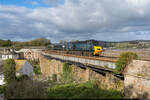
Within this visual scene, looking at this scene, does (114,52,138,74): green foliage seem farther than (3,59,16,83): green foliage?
No

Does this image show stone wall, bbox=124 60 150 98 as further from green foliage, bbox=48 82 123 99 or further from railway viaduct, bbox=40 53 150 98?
green foliage, bbox=48 82 123 99

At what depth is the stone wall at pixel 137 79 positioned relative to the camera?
25.0ft

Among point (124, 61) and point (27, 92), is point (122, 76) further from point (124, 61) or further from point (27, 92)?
point (27, 92)

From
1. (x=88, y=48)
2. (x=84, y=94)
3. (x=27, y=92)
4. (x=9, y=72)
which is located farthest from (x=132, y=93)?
(x=9, y=72)

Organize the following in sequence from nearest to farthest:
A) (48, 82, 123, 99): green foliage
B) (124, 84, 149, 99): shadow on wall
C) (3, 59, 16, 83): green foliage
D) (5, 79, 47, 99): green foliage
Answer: (48, 82, 123, 99): green foliage → (5, 79, 47, 99): green foliage → (124, 84, 149, 99): shadow on wall → (3, 59, 16, 83): green foliage

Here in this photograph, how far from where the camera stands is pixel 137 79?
26.6 ft

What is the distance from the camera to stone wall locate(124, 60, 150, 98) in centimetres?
762

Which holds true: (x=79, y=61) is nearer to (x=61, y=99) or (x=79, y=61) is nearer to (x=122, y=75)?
(x=122, y=75)

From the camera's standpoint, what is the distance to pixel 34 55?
5394 cm

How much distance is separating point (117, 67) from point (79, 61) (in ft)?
23.3

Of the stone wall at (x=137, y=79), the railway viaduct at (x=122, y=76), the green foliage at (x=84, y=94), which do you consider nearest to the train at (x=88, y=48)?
the railway viaduct at (x=122, y=76)

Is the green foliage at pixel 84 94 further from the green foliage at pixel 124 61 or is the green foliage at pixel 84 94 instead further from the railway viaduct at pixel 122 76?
the green foliage at pixel 124 61

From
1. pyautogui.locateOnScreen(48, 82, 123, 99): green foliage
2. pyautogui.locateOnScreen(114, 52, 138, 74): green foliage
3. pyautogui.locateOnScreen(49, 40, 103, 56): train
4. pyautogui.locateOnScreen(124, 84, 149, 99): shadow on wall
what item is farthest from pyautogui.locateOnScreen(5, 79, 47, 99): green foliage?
pyautogui.locateOnScreen(49, 40, 103, 56): train

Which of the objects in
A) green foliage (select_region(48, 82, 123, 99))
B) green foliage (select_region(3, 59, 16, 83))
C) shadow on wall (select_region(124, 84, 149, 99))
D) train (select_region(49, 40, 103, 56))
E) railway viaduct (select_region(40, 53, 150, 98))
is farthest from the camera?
train (select_region(49, 40, 103, 56))
